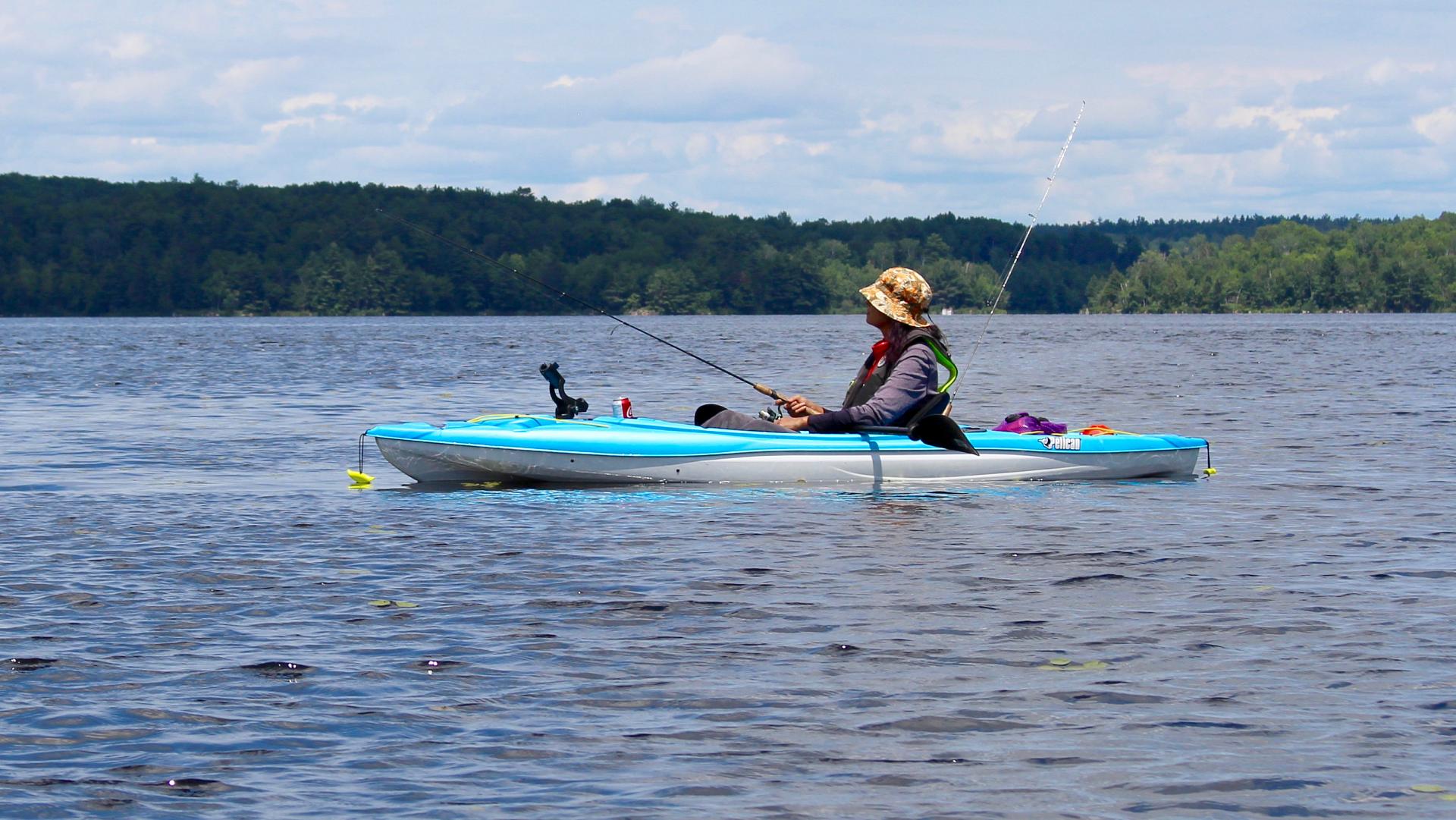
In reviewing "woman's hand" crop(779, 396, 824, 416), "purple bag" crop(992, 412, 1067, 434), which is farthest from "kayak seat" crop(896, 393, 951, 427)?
"purple bag" crop(992, 412, 1067, 434)

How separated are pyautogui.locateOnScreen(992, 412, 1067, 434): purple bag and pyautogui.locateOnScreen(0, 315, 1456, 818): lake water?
62cm

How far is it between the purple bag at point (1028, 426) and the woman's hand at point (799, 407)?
5.81ft

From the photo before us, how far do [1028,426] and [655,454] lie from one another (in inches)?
134

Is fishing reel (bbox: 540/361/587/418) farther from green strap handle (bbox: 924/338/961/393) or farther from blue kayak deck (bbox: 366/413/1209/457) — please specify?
green strap handle (bbox: 924/338/961/393)

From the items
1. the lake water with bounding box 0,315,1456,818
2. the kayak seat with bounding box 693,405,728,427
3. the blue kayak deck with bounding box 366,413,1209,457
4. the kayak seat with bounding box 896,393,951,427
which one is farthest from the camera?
the kayak seat with bounding box 693,405,728,427

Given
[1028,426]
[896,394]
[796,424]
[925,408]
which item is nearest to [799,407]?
[796,424]

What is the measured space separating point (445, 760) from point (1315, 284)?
18820 cm

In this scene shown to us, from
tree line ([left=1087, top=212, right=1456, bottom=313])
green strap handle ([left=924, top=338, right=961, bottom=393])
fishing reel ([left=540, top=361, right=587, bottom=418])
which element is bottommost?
fishing reel ([left=540, top=361, right=587, bottom=418])

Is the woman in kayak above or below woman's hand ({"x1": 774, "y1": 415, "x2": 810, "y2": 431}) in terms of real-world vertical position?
above

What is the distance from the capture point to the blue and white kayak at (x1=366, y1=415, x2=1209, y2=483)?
47.5ft

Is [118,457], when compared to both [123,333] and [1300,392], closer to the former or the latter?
[1300,392]

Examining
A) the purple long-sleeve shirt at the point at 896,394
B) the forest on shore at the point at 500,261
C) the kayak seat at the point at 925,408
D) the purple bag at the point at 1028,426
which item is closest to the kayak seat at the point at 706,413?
the purple long-sleeve shirt at the point at 896,394

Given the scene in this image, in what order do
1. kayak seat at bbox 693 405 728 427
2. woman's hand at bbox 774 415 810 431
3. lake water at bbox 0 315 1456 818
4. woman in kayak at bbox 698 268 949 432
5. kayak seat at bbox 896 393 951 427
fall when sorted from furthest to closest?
1. kayak seat at bbox 693 405 728 427
2. woman's hand at bbox 774 415 810 431
3. kayak seat at bbox 896 393 951 427
4. woman in kayak at bbox 698 268 949 432
5. lake water at bbox 0 315 1456 818

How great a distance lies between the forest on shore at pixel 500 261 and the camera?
168 meters
